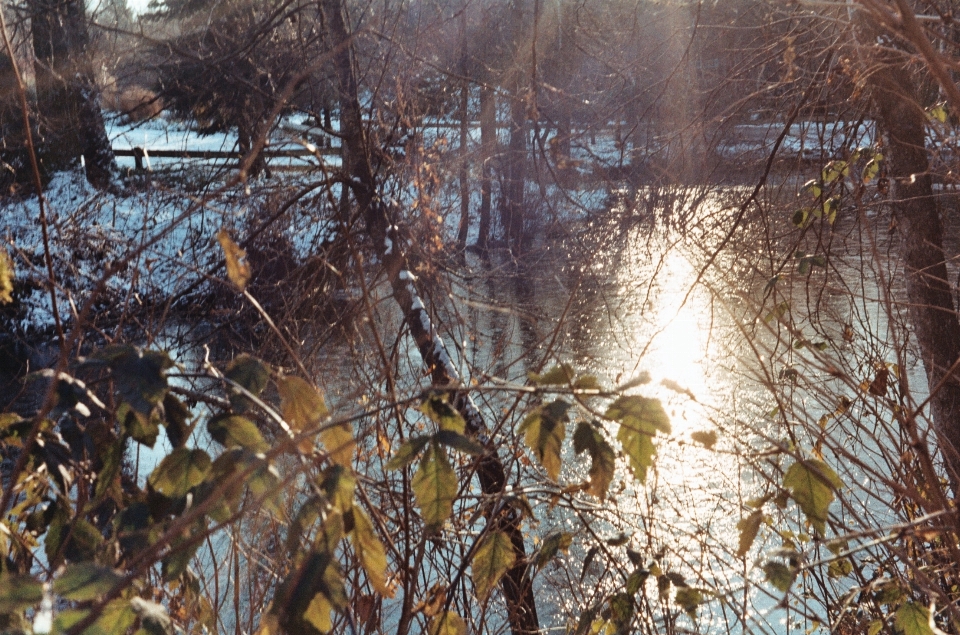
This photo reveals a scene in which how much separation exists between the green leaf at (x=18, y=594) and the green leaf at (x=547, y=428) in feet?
1.86

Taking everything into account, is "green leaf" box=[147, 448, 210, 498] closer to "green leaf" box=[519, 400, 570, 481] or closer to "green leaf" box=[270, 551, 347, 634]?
"green leaf" box=[270, 551, 347, 634]

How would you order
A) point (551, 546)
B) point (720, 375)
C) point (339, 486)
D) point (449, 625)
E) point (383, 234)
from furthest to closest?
point (720, 375)
point (383, 234)
point (551, 546)
point (449, 625)
point (339, 486)

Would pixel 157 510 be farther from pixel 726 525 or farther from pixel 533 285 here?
pixel 533 285

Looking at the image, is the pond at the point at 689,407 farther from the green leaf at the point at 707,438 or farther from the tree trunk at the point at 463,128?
the tree trunk at the point at 463,128

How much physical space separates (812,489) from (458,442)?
558 mm

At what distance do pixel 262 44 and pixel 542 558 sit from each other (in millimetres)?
3881

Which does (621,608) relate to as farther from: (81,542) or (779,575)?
(81,542)

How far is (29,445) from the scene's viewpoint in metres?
0.96

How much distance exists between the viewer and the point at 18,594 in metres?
0.77

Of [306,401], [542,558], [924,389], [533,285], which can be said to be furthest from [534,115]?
[533,285]

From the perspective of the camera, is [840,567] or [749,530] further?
[840,567]

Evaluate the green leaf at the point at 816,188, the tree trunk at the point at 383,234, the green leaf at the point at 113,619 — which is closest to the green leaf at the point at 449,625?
→ the green leaf at the point at 113,619

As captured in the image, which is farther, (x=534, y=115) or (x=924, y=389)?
(x=924, y=389)

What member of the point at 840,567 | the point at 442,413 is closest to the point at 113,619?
the point at 442,413
